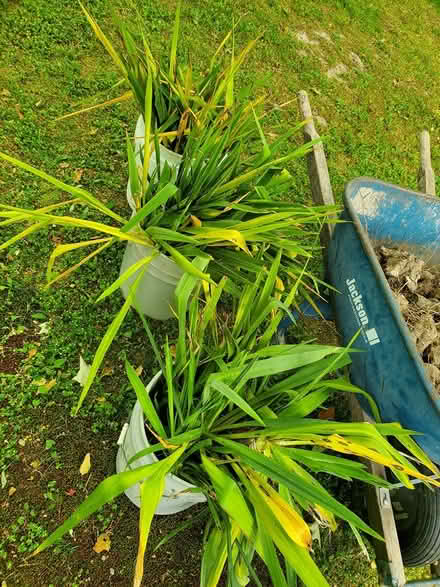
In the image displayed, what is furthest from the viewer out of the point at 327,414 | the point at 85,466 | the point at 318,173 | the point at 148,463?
the point at 327,414

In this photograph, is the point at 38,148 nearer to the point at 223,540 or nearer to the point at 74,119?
the point at 74,119

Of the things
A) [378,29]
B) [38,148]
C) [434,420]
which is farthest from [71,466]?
[378,29]

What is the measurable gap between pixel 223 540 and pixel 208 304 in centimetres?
63

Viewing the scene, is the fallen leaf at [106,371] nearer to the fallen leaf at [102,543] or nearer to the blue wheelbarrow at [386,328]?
the fallen leaf at [102,543]

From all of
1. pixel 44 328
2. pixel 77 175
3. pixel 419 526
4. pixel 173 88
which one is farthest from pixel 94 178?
pixel 419 526

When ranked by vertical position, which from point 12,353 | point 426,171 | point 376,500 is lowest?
point 12,353

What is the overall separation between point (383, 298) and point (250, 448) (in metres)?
0.62

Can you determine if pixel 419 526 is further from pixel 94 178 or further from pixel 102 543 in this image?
pixel 94 178

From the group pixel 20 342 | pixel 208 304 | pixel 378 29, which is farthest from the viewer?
pixel 378 29

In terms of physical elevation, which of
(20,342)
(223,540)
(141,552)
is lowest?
(20,342)

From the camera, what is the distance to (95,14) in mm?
2811

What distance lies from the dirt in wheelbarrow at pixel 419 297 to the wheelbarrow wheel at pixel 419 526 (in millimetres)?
523

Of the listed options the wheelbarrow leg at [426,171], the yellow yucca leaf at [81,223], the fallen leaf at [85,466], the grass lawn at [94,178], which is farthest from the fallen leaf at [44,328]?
the wheelbarrow leg at [426,171]

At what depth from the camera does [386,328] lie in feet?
4.50
